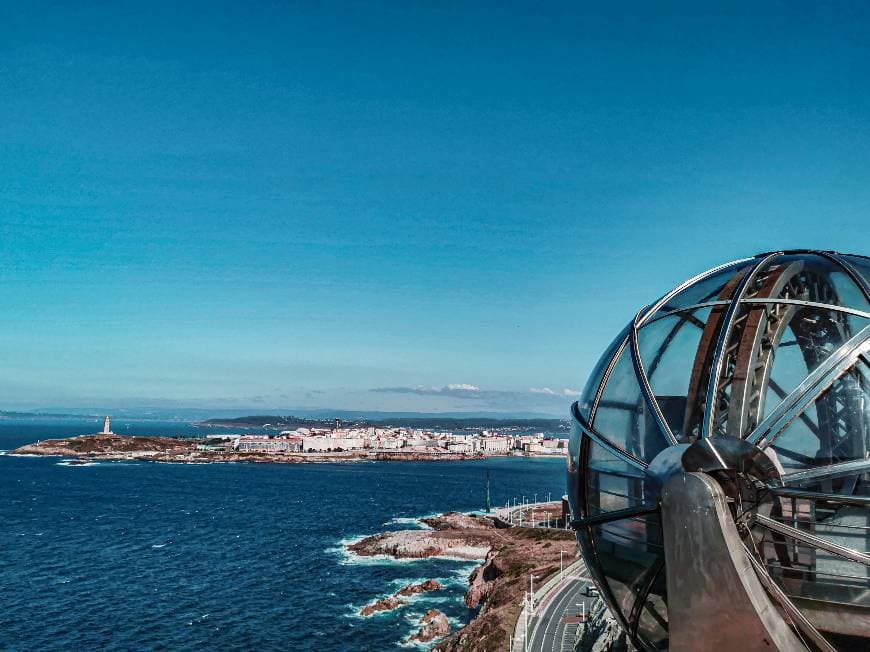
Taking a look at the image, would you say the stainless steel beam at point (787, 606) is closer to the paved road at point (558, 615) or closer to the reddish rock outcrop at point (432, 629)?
the paved road at point (558, 615)

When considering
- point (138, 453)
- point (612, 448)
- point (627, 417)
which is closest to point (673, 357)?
point (627, 417)

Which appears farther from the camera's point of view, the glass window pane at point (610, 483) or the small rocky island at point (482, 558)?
the small rocky island at point (482, 558)

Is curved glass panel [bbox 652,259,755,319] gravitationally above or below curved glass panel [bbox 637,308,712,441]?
above

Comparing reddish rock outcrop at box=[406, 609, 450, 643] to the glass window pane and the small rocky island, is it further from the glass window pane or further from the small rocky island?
the glass window pane

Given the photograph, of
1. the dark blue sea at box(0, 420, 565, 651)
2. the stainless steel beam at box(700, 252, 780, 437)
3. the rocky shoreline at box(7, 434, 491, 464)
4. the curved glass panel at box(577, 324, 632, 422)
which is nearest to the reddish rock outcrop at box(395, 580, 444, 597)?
the dark blue sea at box(0, 420, 565, 651)

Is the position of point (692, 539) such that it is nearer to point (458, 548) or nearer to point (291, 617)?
point (291, 617)

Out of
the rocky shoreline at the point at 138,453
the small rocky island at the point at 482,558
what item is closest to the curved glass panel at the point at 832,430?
the small rocky island at the point at 482,558

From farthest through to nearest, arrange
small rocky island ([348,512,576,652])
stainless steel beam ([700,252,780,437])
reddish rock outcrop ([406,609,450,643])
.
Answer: reddish rock outcrop ([406,609,450,643])
small rocky island ([348,512,576,652])
stainless steel beam ([700,252,780,437])
